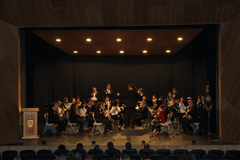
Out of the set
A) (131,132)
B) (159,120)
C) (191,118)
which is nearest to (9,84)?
(131,132)

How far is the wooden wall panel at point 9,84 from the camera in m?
10.1

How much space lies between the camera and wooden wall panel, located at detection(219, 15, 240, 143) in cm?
977

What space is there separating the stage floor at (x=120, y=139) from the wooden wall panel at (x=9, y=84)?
688 mm

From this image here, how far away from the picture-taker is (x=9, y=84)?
10.3 meters

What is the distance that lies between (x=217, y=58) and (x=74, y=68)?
9.61 metres

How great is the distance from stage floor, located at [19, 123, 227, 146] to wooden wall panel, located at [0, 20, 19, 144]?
69 cm

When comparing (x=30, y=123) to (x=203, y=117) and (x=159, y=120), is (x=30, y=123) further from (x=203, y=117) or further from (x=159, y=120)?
(x=203, y=117)

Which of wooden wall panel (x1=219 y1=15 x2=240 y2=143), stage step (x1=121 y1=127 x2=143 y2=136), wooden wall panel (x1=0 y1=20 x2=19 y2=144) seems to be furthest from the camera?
stage step (x1=121 y1=127 x2=143 y2=136)

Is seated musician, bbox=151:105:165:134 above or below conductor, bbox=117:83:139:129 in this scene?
below

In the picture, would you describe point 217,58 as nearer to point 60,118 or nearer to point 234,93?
point 234,93

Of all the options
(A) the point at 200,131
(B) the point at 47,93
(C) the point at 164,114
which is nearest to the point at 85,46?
(B) the point at 47,93

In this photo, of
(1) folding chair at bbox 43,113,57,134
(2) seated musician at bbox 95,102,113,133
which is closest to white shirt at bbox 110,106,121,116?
(2) seated musician at bbox 95,102,113,133

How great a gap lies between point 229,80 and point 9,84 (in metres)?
7.93

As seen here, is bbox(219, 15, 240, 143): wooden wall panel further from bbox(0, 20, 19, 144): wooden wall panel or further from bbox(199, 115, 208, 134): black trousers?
bbox(0, 20, 19, 144): wooden wall panel
